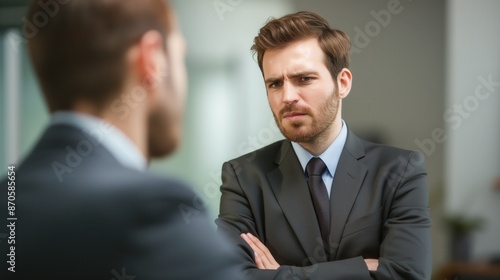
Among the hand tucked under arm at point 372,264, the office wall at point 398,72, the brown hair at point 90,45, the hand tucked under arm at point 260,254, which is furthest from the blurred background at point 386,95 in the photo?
the brown hair at point 90,45

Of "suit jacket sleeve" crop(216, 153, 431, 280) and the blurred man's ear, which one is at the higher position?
the blurred man's ear

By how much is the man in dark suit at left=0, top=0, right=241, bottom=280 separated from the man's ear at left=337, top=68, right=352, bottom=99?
21.2 inches

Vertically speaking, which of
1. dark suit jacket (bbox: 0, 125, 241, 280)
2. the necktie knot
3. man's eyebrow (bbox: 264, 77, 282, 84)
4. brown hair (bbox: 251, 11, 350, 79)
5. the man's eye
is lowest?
dark suit jacket (bbox: 0, 125, 241, 280)

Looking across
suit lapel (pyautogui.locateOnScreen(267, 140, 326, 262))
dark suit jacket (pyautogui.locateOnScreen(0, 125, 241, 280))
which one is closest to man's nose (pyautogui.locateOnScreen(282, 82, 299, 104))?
suit lapel (pyautogui.locateOnScreen(267, 140, 326, 262))

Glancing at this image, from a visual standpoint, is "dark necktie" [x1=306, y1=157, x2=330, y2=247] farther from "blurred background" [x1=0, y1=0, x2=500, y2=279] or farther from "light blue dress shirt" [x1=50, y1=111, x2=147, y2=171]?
"light blue dress shirt" [x1=50, y1=111, x2=147, y2=171]

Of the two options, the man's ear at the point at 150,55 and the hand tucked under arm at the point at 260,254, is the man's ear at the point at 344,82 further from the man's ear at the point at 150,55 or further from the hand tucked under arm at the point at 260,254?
the man's ear at the point at 150,55

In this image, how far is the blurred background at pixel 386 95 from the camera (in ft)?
4.37

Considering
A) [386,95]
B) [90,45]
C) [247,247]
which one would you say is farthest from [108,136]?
[386,95]

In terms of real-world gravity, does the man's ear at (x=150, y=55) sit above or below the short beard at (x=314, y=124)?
above

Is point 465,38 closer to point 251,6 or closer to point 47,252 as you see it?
point 251,6

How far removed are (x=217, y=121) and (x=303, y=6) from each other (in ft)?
1.04

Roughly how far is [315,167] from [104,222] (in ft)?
2.22

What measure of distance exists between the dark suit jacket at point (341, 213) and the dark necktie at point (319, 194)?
0.5 inches

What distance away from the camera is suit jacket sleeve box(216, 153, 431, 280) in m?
1.20
